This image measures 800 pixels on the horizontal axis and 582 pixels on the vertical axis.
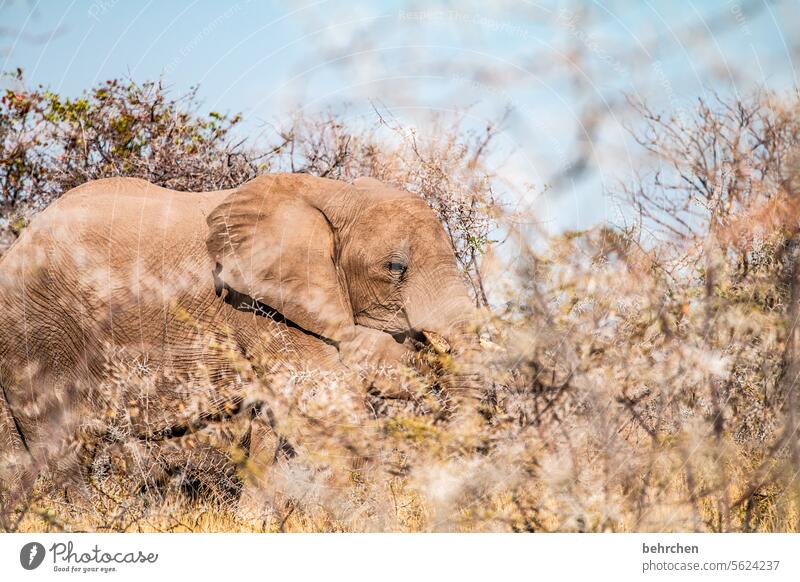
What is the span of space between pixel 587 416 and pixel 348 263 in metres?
2.60

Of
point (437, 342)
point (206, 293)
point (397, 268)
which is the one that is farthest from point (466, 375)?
point (206, 293)

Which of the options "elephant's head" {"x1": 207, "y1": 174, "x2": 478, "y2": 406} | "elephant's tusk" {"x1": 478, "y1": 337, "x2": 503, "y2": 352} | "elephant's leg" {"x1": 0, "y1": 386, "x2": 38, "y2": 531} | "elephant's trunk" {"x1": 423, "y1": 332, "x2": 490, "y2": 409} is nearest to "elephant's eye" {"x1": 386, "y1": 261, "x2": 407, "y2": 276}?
"elephant's head" {"x1": 207, "y1": 174, "x2": 478, "y2": 406}

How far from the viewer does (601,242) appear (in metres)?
6.36

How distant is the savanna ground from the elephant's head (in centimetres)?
40

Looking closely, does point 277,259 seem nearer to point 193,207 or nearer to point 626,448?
point 193,207

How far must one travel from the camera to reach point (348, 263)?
7.64 m

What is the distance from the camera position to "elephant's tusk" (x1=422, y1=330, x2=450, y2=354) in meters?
7.20

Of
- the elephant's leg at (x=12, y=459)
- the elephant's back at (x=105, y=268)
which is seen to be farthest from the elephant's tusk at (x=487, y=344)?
the elephant's leg at (x=12, y=459)

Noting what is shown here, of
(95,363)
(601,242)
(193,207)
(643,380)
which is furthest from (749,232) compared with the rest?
(95,363)

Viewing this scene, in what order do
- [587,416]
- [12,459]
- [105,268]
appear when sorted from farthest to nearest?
[12,459] → [105,268] → [587,416]

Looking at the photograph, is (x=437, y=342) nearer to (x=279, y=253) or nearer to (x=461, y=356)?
(x=461, y=356)

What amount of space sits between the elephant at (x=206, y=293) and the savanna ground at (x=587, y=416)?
0.36m

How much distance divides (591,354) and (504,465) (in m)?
0.67
